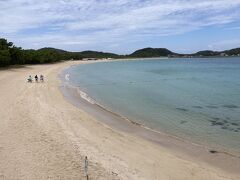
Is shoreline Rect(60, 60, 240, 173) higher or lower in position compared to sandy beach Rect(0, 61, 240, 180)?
lower

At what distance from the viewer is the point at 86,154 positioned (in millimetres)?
13242

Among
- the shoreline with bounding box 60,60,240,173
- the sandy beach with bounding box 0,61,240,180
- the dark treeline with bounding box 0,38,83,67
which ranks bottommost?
the shoreline with bounding box 60,60,240,173

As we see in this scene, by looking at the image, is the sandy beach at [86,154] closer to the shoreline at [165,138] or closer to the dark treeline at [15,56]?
the shoreline at [165,138]

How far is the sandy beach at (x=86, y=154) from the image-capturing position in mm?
11430

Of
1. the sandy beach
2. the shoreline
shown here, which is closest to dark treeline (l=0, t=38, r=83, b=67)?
the shoreline

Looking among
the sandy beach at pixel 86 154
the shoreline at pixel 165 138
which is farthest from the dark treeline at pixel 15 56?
the sandy beach at pixel 86 154

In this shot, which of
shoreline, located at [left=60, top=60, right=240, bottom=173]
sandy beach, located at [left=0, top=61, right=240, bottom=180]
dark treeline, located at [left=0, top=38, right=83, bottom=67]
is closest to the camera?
sandy beach, located at [left=0, top=61, right=240, bottom=180]

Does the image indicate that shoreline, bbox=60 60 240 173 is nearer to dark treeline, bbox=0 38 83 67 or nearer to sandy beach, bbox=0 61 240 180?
sandy beach, bbox=0 61 240 180

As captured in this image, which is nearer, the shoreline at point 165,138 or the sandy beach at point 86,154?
the sandy beach at point 86,154

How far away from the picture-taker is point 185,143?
16422mm

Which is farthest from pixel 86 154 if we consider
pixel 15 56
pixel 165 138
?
pixel 15 56

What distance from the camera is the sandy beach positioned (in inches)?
450

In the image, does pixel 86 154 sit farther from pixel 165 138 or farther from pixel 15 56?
pixel 15 56

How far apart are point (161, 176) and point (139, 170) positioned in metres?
0.79
